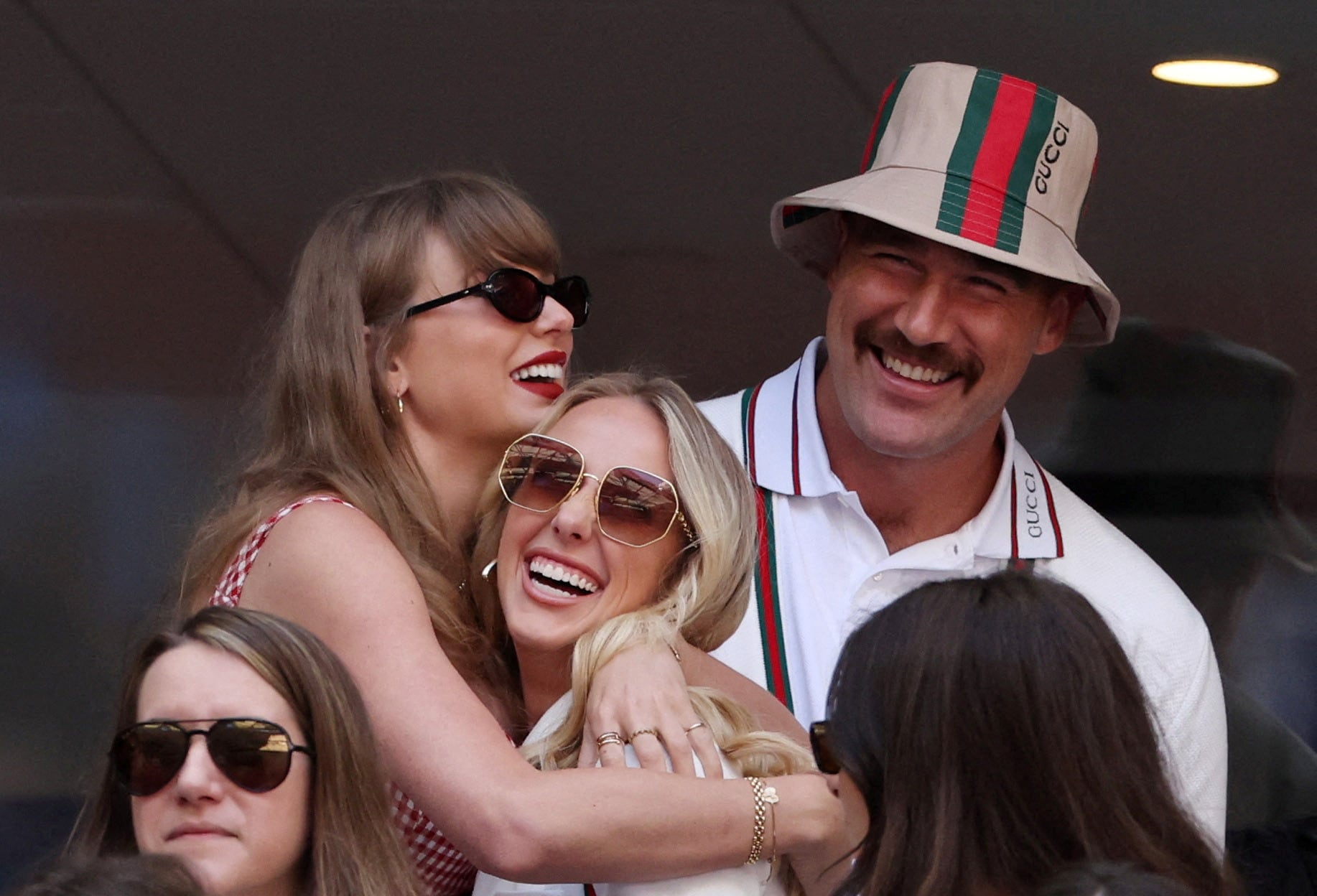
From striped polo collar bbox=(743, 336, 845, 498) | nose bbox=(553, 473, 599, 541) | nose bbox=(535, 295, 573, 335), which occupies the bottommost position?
nose bbox=(553, 473, 599, 541)

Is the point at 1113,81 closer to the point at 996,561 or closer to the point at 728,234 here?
the point at 728,234

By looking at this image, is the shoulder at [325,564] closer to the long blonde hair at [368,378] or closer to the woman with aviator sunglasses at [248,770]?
the long blonde hair at [368,378]

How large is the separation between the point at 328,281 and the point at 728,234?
4.53 ft

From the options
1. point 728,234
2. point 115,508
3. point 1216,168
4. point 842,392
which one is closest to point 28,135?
point 115,508

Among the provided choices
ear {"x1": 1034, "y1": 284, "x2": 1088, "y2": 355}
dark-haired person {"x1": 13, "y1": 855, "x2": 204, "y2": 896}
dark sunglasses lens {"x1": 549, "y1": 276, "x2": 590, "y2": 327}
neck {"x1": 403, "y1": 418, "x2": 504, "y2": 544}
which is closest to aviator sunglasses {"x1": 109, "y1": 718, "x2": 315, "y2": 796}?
dark-haired person {"x1": 13, "y1": 855, "x2": 204, "y2": 896}

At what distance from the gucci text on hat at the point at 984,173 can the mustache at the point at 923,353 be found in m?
0.16

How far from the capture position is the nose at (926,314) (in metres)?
2.73

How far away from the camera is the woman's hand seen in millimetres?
1973

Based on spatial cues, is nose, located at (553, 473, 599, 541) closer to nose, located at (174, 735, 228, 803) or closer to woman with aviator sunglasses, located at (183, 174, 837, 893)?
woman with aviator sunglasses, located at (183, 174, 837, 893)

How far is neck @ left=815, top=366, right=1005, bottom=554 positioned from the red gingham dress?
928 mm

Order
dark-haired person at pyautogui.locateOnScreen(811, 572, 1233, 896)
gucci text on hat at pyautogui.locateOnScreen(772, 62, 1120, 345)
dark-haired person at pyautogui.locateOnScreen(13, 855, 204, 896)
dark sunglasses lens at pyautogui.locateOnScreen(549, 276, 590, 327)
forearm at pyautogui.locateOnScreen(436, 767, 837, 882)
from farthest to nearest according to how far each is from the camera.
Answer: gucci text on hat at pyautogui.locateOnScreen(772, 62, 1120, 345), dark sunglasses lens at pyautogui.locateOnScreen(549, 276, 590, 327), forearm at pyautogui.locateOnScreen(436, 767, 837, 882), dark-haired person at pyautogui.locateOnScreen(811, 572, 1233, 896), dark-haired person at pyautogui.locateOnScreen(13, 855, 204, 896)

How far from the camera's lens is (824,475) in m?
2.86

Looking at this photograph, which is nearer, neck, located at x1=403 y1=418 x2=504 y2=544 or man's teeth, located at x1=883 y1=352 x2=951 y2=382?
neck, located at x1=403 y1=418 x2=504 y2=544

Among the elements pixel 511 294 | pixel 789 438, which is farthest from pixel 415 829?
pixel 789 438
